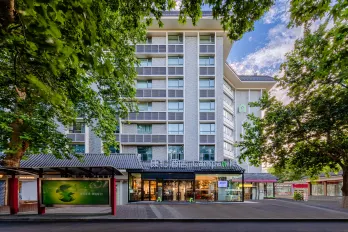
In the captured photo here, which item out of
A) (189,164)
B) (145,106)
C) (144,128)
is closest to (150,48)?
(145,106)

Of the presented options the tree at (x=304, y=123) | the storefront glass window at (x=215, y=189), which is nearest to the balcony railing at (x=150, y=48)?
the storefront glass window at (x=215, y=189)

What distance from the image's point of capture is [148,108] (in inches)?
1411

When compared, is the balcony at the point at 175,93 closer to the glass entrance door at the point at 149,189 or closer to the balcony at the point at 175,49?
the balcony at the point at 175,49

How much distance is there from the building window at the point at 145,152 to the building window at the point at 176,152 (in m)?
2.53

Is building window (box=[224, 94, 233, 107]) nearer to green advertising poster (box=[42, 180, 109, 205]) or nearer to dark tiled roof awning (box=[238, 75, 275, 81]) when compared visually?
dark tiled roof awning (box=[238, 75, 275, 81])

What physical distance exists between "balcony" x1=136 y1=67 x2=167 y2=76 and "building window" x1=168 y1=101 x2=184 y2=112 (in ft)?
13.0

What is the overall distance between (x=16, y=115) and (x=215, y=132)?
26678 millimetres

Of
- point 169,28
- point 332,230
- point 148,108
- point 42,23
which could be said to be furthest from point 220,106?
point 42,23

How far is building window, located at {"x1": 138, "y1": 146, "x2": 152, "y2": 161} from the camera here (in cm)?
3456

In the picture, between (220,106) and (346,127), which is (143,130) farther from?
(346,127)

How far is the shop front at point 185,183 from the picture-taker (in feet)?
98.2

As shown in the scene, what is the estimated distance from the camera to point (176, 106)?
118 ft

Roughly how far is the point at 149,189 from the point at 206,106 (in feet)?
43.1

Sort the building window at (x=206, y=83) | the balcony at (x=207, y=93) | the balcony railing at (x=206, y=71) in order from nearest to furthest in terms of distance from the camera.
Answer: the balcony at (x=207, y=93), the balcony railing at (x=206, y=71), the building window at (x=206, y=83)
